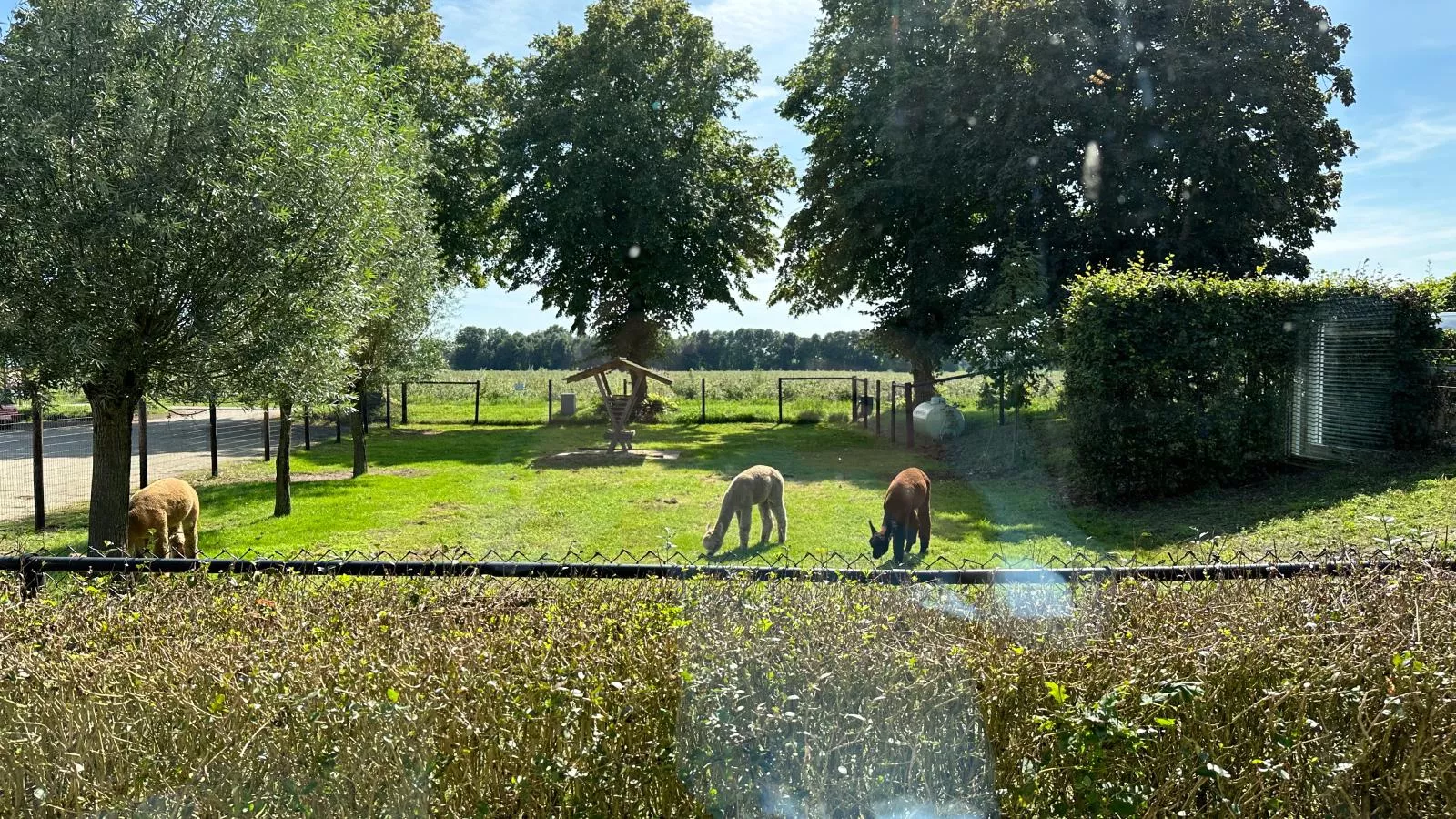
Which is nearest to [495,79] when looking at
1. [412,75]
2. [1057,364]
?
[412,75]

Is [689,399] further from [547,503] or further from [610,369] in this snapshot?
[547,503]

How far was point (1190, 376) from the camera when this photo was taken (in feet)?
38.9

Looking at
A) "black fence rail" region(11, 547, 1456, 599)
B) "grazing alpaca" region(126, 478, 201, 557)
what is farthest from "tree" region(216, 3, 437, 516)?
"black fence rail" region(11, 547, 1456, 599)

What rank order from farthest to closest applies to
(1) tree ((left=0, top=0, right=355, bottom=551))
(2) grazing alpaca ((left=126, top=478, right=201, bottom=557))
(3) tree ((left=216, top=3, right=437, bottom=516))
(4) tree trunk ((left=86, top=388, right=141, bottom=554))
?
(4) tree trunk ((left=86, top=388, right=141, bottom=554)), (2) grazing alpaca ((left=126, top=478, right=201, bottom=557)), (3) tree ((left=216, top=3, right=437, bottom=516)), (1) tree ((left=0, top=0, right=355, bottom=551))

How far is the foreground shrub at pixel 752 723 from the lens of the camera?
257 cm

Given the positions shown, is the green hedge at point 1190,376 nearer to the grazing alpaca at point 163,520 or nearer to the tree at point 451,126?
the grazing alpaca at point 163,520

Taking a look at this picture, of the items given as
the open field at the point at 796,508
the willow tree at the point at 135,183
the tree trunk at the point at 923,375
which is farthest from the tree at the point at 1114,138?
Answer: the willow tree at the point at 135,183

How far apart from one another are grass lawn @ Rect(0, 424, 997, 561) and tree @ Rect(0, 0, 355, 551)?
90.1 inches

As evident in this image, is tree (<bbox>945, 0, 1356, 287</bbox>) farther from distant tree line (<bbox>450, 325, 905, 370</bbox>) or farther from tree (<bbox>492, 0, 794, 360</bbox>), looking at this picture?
distant tree line (<bbox>450, 325, 905, 370</bbox>)

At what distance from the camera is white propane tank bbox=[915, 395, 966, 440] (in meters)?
20.2

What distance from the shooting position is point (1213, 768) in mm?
2291

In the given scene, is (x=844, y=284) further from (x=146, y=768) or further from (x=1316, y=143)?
(x=146, y=768)

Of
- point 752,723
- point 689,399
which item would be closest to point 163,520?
point 752,723

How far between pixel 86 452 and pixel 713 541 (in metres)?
15.1
